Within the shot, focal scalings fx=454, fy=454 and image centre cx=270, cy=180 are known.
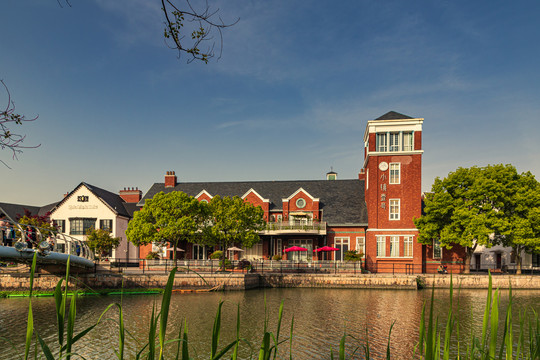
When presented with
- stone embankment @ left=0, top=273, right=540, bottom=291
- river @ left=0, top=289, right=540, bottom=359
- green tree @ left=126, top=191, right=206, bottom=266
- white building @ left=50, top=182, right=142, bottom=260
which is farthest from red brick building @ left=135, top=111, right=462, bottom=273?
river @ left=0, top=289, right=540, bottom=359

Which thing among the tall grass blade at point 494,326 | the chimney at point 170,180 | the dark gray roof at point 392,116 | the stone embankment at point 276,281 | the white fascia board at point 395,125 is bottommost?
the stone embankment at point 276,281

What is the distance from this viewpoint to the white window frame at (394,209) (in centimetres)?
4062

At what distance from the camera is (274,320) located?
18578mm

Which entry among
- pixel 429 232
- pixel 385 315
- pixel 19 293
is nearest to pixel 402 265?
pixel 429 232

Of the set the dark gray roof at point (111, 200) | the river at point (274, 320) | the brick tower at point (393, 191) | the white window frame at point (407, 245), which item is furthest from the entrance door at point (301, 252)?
the dark gray roof at point (111, 200)

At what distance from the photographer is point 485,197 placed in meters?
37.1

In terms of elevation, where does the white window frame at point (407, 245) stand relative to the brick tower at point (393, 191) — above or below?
below

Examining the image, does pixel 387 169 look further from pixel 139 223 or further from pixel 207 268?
pixel 139 223

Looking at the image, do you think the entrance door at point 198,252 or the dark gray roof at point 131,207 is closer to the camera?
the entrance door at point 198,252

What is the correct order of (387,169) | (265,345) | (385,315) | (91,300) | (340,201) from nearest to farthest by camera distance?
(265,345), (385,315), (91,300), (387,169), (340,201)

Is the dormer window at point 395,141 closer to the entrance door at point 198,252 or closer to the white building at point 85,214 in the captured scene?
the entrance door at point 198,252

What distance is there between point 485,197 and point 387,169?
835 centimetres

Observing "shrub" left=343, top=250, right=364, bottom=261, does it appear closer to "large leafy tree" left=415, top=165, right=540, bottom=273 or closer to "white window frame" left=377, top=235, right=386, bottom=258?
Answer: "white window frame" left=377, top=235, right=386, bottom=258

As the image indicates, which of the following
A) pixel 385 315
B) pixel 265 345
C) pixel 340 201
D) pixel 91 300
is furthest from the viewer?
pixel 340 201
